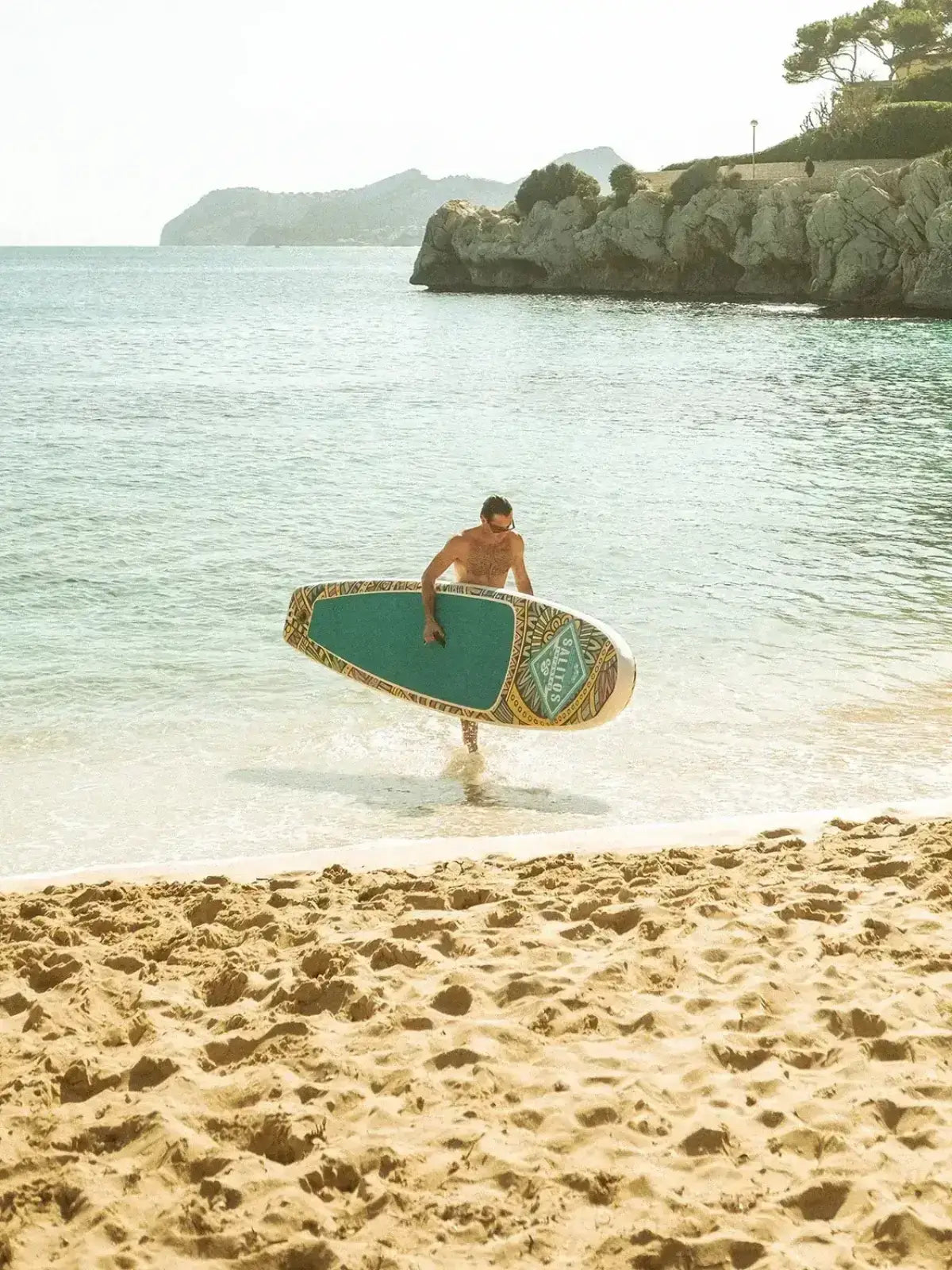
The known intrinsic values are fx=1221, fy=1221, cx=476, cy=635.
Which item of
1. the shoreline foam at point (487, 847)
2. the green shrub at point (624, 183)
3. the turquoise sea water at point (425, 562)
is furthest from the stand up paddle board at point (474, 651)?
the green shrub at point (624, 183)

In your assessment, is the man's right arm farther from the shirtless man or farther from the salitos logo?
the salitos logo

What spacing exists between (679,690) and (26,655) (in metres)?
6.35

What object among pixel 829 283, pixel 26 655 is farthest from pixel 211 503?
pixel 829 283

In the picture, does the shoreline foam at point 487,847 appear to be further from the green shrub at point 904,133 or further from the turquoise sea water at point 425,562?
the green shrub at point 904,133

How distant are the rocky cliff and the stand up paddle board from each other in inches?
1951

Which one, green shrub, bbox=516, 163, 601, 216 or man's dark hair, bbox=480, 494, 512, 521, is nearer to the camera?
man's dark hair, bbox=480, 494, 512, 521

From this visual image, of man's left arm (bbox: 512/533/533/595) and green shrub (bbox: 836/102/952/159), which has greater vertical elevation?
green shrub (bbox: 836/102/952/159)

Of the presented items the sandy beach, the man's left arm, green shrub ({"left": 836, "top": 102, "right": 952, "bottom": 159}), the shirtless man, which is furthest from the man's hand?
green shrub ({"left": 836, "top": 102, "right": 952, "bottom": 159})

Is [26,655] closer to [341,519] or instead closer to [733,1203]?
[341,519]

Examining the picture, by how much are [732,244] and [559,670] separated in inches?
2534

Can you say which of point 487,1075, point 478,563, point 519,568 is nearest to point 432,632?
point 478,563

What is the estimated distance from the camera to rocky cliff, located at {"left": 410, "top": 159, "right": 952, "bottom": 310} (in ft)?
181

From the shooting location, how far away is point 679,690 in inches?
434

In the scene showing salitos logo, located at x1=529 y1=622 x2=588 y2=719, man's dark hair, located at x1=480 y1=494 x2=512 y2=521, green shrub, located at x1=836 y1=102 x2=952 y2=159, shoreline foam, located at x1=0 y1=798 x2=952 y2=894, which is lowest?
shoreline foam, located at x1=0 y1=798 x2=952 y2=894
